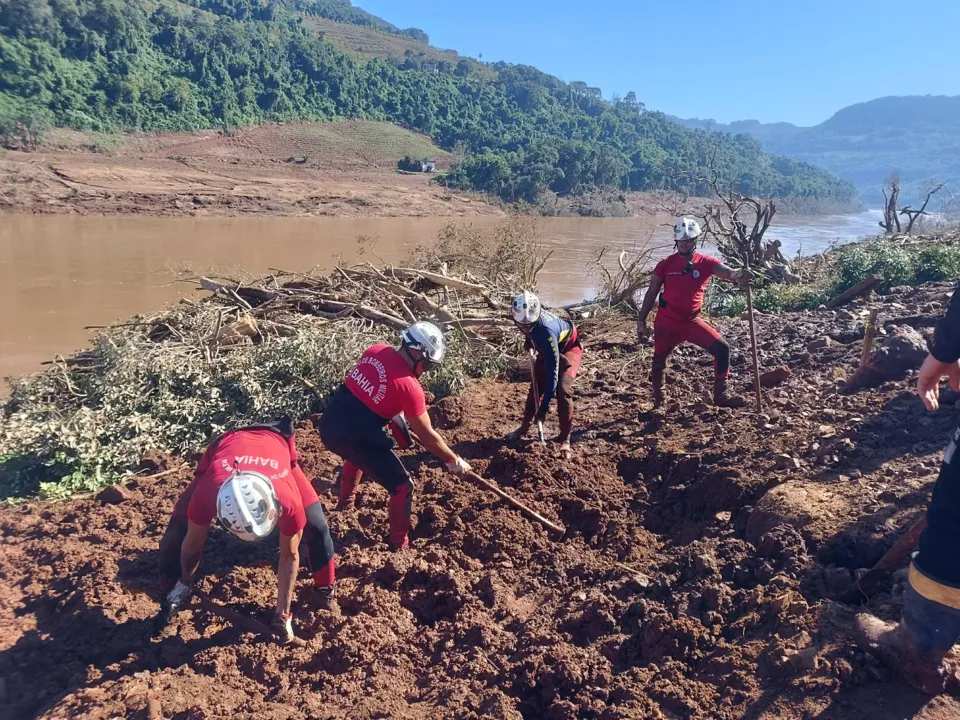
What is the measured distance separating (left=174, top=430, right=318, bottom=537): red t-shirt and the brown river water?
6.10 meters

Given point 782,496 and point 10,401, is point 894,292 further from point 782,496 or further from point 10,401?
point 10,401

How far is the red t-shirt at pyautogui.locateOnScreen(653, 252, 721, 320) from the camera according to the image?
5.60 meters

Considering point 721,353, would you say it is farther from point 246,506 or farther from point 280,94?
point 280,94

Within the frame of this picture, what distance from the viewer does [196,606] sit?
12.9ft

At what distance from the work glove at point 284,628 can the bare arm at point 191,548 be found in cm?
53

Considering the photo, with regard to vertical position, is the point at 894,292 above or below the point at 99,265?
above

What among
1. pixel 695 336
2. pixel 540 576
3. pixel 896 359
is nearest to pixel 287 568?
pixel 540 576

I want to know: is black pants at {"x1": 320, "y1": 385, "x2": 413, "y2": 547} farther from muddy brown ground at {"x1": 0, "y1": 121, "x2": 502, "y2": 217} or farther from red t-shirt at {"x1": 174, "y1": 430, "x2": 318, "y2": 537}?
muddy brown ground at {"x1": 0, "y1": 121, "x2": 502, "y2": 217}

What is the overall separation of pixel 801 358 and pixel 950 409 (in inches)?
93.7

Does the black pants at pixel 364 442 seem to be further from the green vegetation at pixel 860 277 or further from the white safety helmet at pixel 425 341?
the green vegetation at pixel 860 277

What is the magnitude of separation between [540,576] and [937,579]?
7.45ft

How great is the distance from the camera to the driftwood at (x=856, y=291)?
9.86 metres

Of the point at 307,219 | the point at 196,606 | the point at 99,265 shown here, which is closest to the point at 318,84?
the point at 307,219

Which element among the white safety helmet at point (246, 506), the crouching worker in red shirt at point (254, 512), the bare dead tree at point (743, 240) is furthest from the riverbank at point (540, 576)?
the bare dead tree at point (743, 240)
